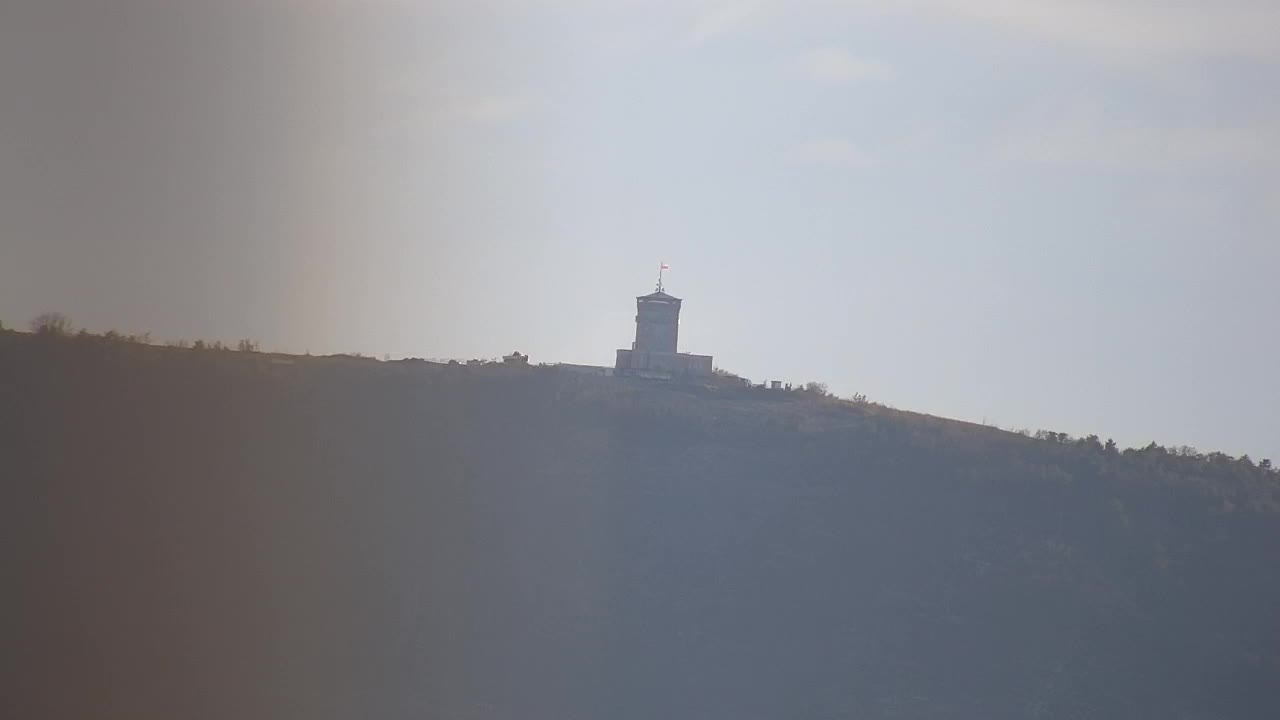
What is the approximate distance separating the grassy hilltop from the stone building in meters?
1.67

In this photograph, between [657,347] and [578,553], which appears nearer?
[578,553]

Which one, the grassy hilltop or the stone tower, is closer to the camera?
the grassy hilltop

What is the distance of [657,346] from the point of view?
65.9m

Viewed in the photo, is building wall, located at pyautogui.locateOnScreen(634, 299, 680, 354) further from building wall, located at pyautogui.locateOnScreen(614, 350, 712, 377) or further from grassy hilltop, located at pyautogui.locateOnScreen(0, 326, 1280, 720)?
grassy hilltop, located at pyautogui.locateOnScreen(0, 326, 1280, 720)

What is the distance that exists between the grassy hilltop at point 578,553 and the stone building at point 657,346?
167cm

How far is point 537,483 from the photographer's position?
58062mm

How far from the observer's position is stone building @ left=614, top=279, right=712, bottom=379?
6450 cm

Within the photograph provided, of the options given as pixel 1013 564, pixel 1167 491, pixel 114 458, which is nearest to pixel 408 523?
pixel 114 458

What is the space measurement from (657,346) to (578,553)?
40.2ft

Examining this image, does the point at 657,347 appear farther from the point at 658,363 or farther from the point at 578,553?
the point at 578,553

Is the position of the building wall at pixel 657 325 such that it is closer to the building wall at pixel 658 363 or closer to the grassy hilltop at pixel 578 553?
the building wall at pixel 658 363

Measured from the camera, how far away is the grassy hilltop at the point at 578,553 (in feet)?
160

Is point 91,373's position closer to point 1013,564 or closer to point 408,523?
point 408,523

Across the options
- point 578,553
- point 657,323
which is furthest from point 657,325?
point 578,553
